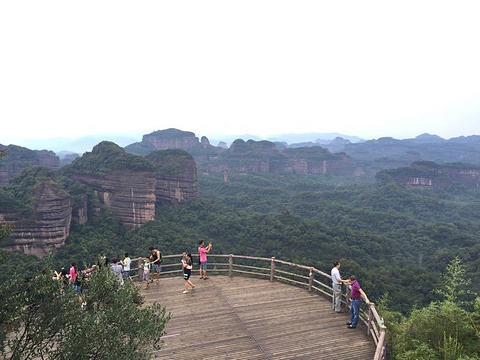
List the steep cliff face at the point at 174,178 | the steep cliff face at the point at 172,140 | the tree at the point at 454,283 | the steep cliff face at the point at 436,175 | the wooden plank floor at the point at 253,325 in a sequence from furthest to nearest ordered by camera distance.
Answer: the steep cliff face at the point at 172,140 < the steep cliff face at the point at 436,175 < the steep cliff face at the point at 174,178 < the tree at the point at 454,283 < the wooden plank floor at the point at 253,325

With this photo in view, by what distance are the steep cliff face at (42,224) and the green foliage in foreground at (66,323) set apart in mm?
42994

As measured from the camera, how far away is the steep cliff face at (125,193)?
58.7 metres

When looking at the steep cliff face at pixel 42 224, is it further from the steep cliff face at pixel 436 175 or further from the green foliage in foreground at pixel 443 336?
the steep cliff face at pixel 436 175

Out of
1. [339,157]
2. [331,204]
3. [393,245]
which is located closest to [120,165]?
[393,245]

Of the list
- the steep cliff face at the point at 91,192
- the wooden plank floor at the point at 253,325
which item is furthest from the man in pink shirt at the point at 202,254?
the steep cliff face at the point at 91,192

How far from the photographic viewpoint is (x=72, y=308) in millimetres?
6020

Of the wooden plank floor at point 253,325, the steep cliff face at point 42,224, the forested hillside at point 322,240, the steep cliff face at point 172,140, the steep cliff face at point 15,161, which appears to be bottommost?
the forested hillside at point 322,240

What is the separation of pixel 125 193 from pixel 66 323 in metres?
56.0

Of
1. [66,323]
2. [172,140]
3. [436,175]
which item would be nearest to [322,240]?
[66,323]

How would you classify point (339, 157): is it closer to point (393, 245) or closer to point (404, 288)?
point (393, 245)

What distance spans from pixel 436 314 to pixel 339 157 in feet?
610

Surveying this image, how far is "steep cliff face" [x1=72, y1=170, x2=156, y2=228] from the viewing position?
5866 centimetres

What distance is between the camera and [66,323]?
5.95m

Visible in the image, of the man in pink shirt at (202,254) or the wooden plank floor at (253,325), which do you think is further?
the man in pink shirt at (202,254)
